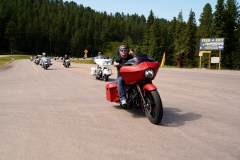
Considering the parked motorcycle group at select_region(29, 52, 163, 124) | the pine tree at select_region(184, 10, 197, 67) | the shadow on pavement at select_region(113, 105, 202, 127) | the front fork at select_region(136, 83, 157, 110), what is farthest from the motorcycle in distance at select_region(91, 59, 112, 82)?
the pine tree at select_region(184, 10, 197, 67)

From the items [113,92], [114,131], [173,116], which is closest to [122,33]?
[113,92]

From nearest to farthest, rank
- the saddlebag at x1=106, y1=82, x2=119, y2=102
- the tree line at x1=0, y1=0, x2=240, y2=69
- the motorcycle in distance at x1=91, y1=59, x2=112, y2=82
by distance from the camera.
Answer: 1. the saddlebag at x1=106, y1=82, x2=119, y2=102
2. the motorcycle in distance at x1=91, y1=59, x2=112, y2=82
3. the tree line at x1=0, y1=0, x2=240, y2=69

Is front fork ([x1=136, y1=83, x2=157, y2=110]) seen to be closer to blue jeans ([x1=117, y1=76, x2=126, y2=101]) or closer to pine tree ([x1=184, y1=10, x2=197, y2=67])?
blue jeans ([x1=117, y1=76, x2=126, y2=101])

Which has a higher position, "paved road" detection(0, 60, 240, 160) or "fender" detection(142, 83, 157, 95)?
"fender" detection(142, 83, 157, 95)

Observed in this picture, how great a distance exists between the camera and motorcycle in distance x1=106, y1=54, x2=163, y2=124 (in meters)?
5.62

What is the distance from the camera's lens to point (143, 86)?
5992mm

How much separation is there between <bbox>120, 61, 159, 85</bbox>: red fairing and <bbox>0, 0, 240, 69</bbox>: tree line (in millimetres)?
52875

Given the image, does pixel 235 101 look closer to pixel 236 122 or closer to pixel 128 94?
pixel 236 122

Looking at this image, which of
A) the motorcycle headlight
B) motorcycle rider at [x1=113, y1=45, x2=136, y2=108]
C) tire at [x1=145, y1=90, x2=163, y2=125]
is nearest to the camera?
tire at [x1=145, y1=90, x2=163, y2=125]

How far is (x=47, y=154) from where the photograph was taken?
399 cm

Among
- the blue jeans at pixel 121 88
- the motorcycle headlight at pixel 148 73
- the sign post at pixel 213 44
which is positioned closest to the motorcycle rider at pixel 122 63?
the blue jeans at pixel 121 88

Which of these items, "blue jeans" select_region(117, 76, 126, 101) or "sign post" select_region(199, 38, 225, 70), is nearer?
"blue jeans" select_region(117, 76, 126, 101)

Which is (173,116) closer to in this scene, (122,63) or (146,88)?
(146,88)

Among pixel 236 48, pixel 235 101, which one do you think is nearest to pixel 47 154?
pixel 235 101
